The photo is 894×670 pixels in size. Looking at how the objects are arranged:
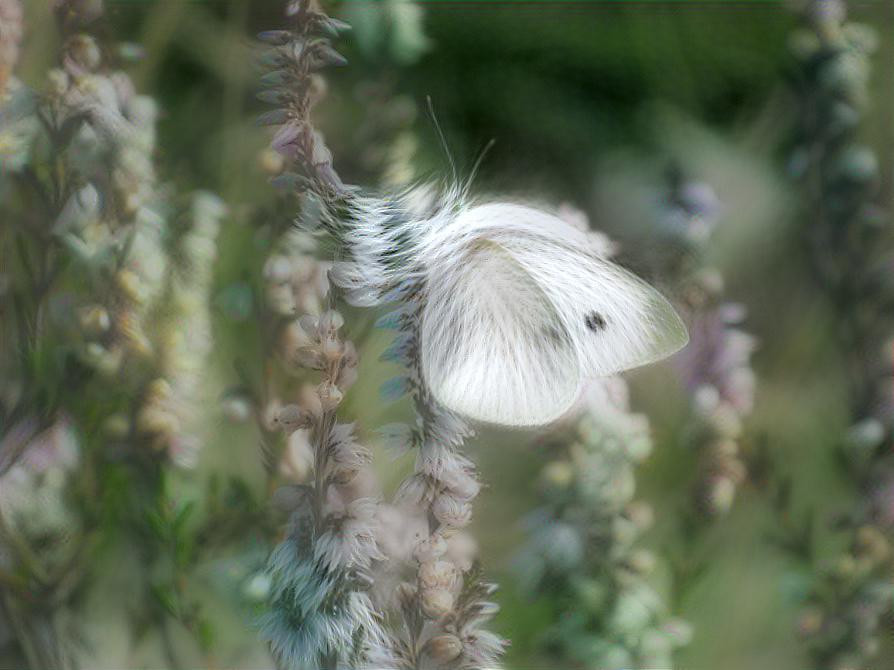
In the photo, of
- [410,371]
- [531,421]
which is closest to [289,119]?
[410,371]

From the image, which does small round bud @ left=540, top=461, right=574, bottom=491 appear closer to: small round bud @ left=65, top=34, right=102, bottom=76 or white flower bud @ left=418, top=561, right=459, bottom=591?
white flower bud @ left=418, top=561, right=459, bottom=591

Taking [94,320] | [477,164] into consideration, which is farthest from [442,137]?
[94,320]

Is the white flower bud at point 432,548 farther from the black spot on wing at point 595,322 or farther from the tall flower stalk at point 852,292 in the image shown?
the tall flower stalk at point 852,292

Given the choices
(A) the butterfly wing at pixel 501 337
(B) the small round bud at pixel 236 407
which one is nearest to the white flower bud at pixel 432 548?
Result: (A) the butterfly wing at pixel 501 337

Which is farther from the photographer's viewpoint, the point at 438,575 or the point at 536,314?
the point at 536,314

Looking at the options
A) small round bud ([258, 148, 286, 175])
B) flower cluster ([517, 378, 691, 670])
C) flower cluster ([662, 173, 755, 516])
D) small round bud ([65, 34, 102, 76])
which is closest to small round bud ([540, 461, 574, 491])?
flower cluster ([517, 378, 691, 670])

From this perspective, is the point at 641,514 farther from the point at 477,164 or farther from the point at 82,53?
the point at 82,53

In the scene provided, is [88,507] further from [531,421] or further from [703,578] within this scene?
[703,578]
